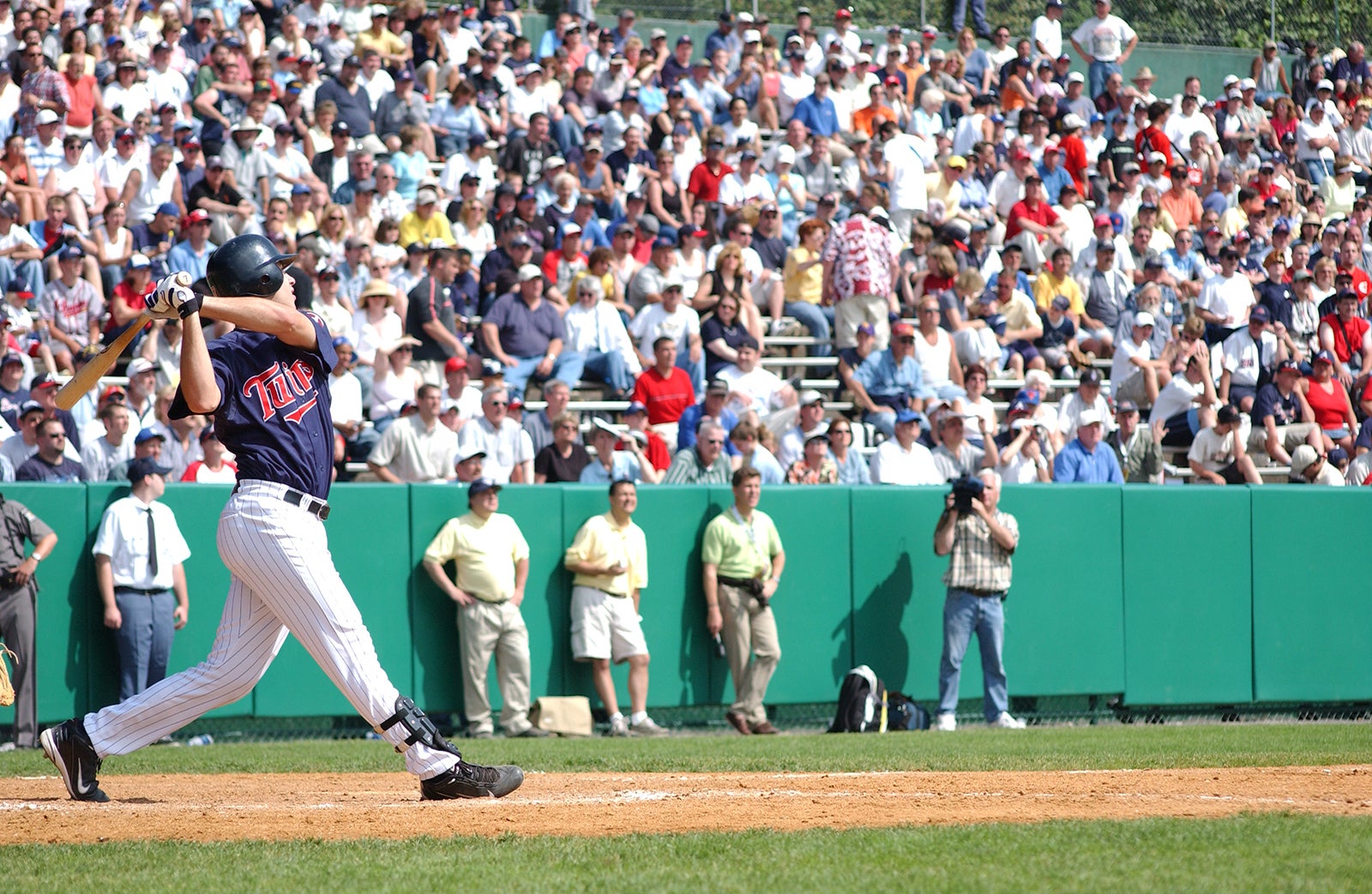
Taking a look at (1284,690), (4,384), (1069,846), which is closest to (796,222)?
(1284,690)

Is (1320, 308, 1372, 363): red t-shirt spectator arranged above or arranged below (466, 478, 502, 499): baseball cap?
above

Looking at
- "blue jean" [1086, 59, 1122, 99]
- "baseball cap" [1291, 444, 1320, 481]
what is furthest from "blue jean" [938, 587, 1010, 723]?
"blue jean" [1086, 59, 1122, 99]

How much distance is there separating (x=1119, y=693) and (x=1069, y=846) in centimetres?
869

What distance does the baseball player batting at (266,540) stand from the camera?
19.1ft

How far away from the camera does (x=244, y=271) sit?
6.05m

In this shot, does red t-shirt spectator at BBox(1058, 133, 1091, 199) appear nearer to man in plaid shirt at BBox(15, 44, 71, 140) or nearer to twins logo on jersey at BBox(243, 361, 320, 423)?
man in plaid shirt at BBox(15, 44, 71, 140)

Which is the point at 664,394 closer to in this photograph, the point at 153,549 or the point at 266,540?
the point at 153,549

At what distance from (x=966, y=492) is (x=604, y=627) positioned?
301 centimetres

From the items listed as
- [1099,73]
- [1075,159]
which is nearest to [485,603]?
[1075,159]

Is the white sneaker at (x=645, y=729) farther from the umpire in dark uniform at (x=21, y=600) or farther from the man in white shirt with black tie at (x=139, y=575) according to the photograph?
the umpire in dark uniform at (x=21, y=600)

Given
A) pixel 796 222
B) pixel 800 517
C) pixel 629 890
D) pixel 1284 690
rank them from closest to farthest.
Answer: pixel 629 890, pixel 800 517, pixel 1284 690, pixel 796 222

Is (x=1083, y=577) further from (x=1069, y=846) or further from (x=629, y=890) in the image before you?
(x=629, y=890)

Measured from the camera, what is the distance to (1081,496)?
13.4 m

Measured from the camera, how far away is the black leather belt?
591 cm
